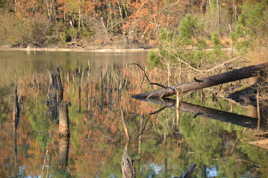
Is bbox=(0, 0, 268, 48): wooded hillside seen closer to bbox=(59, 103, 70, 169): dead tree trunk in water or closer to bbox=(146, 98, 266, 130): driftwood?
bbox=(146, 98, 266, 130): driftwood

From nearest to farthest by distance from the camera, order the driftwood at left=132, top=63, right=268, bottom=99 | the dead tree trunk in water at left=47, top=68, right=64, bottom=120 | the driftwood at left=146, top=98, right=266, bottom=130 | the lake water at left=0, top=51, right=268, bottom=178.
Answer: the lake water at left=0, top=51, right=268, bottom=178 < the driftwood at left=146, top=98, right=266, bottom=130 < the driftwood at left=132, top=63, right=268, bottom=99 < the dead tree trunk in water at left=47, top=68, right=64, bottom=120

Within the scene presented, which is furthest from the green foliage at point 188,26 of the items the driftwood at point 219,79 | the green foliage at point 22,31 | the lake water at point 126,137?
the green foliage at point 22,31

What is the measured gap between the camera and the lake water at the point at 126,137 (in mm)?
7082

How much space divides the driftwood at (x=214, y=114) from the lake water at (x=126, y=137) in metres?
0.02

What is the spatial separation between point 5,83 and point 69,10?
99.1 feet

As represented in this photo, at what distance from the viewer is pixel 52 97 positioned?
13469mm

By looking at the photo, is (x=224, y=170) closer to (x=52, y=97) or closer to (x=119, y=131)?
(x=119, y=131)

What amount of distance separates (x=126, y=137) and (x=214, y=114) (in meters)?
2.86

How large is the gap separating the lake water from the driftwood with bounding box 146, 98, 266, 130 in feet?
0.07

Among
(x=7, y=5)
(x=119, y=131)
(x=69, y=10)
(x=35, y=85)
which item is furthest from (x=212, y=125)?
(x=7, y=5)

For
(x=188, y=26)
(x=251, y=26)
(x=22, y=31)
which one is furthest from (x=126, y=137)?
(x=22, y=31)

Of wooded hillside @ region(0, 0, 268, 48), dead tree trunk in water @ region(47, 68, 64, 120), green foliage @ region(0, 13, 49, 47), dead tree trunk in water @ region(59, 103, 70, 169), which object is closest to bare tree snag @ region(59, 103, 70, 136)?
dead tree trunk in water @ region(59, 103, 70, 169)

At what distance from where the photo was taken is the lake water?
23.2 feet

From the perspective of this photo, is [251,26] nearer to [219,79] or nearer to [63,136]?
[219,79]
